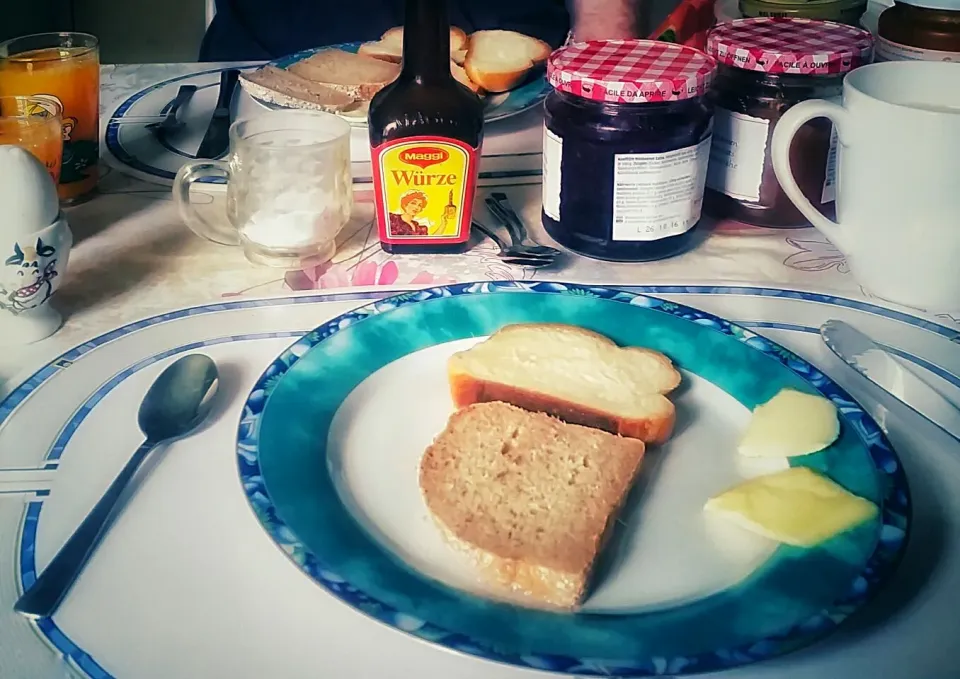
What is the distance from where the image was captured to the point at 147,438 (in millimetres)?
614

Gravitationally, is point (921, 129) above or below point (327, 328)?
above

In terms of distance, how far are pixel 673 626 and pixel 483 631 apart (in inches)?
3.9

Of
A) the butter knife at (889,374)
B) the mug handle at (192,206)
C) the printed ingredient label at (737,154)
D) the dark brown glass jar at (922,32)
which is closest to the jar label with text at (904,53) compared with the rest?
the dark brown glass jar at (922,32)

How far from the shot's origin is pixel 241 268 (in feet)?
2.86

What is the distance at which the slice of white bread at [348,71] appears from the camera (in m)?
1.14

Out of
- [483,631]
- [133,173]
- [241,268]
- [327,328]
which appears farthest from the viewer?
[133,173]

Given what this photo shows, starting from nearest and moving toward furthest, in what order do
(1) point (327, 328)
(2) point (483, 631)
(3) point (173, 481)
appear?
(2) point (483, 631), (3) point (173, 481), (1) point (327, 328)

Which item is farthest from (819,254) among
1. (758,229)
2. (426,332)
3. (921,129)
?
(426,332)

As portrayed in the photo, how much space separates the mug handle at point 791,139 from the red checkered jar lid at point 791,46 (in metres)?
0.07

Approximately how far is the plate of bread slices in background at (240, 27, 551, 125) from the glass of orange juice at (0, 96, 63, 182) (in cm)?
29

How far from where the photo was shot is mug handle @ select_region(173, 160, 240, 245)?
34.1 inches

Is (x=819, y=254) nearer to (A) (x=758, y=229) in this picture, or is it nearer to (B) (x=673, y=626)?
(A) (x=758, y=229)

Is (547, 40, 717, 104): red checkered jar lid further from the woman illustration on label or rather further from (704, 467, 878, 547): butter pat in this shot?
(704, 467, 878, 547): butter pat

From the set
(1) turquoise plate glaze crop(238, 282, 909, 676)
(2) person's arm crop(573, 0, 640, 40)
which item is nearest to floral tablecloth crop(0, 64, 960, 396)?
(1) turquoise plate glaze crop(238, 282, 909, 676)
